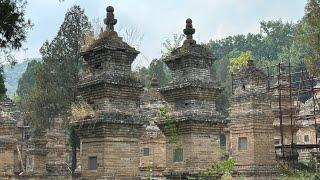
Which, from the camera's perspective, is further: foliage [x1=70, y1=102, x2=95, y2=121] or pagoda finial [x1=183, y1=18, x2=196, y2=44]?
pagoda finial [x1=183, y1=18, x2=196, y2=44]

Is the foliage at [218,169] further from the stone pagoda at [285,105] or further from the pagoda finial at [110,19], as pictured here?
the stone pagoda at [285,105]

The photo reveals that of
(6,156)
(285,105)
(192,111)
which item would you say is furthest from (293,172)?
(6,156)

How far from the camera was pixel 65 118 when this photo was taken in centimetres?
3484

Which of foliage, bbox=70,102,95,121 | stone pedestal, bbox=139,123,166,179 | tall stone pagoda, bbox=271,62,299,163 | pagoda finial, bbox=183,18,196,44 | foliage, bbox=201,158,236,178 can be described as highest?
pagoda finial, bbox=183,18,196,44

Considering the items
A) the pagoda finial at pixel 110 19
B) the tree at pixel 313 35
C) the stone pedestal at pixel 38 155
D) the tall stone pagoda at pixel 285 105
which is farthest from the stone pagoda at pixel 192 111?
the stone pedestal at pixel 38 155

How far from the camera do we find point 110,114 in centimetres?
1315

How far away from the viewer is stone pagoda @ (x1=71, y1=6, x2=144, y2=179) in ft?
42.8

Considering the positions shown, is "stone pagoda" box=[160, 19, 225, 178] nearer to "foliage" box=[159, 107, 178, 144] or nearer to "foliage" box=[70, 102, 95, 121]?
"foliage" box=[159, 107, 178, 144]

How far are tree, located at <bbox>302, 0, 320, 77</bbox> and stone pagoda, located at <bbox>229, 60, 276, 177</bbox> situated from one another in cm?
360

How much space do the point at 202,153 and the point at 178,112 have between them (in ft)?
4.33

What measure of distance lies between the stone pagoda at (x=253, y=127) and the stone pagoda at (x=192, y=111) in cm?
433

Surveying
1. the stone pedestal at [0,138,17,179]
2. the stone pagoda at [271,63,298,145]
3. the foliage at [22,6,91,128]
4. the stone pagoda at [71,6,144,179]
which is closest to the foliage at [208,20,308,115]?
the foliage at [22,6,91,128]

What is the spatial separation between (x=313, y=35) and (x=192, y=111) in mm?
9299

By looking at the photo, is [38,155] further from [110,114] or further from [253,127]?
[110,114]
